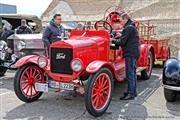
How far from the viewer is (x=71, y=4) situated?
44.3 m

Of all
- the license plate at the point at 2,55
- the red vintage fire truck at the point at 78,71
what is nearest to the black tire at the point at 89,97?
the red vintage fire truck at the point at 78,71

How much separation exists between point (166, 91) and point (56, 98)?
2.13 m

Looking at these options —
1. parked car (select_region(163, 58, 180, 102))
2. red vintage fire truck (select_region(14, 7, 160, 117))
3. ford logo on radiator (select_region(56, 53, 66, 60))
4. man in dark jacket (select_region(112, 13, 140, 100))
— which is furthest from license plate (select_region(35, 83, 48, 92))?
parked car (select_region(163, 58, 180, 102))

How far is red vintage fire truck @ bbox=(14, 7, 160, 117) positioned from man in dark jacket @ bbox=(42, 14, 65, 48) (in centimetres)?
98

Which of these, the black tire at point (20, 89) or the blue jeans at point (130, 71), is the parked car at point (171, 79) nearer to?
the blue jeans at point (130, 71)

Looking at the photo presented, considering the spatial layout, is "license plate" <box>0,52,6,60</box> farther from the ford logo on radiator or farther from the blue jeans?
the blue jeans

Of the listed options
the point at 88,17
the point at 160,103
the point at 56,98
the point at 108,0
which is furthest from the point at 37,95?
the point at 108,0

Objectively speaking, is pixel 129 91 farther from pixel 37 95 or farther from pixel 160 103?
pixel 37 95

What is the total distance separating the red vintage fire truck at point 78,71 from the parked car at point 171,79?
92 centimetres

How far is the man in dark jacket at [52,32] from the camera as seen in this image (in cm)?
699

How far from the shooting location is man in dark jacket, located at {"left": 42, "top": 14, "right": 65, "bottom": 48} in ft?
22.9

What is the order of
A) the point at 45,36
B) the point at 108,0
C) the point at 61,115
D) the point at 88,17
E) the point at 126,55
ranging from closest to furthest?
the point at 61,115, the point at 126,55, the point at 45,36, the point at 88,17, the point at 108,0

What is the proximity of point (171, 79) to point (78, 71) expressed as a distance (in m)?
1.70

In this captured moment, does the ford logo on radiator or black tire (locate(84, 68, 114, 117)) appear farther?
the ford logo on radiator
